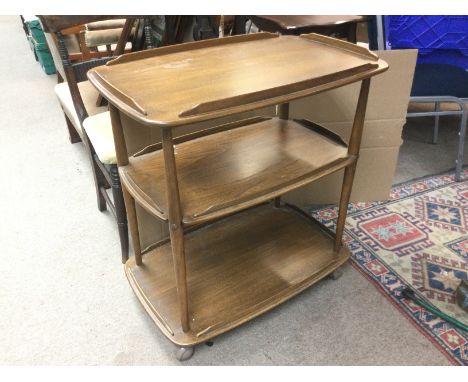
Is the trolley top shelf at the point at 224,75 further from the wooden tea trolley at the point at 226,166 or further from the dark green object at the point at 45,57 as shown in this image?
the dark green object at the point at 45,57

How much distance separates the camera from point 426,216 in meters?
1.71

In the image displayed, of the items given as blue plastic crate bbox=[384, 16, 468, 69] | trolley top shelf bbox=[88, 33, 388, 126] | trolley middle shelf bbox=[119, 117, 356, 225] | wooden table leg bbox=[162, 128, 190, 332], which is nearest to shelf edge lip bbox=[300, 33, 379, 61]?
trolley top shelf bbox=[88, 33, 388, 126]

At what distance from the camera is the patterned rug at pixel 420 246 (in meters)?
1.28

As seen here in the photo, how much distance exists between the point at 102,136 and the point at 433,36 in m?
1.77

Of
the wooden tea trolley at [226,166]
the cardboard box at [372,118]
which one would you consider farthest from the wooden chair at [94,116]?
the cardboard box at [372,118]

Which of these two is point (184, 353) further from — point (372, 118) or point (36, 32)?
point (36, 32)

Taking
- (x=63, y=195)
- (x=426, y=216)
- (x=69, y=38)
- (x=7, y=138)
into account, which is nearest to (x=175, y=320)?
(x=63, y=195)

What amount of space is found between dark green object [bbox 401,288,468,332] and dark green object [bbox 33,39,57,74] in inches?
128

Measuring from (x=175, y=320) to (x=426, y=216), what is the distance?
1146 millimetres

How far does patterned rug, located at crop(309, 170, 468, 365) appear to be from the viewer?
1.28 meters

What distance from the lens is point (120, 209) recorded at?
4.66 ft

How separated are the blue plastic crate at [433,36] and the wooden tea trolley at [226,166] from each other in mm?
1106

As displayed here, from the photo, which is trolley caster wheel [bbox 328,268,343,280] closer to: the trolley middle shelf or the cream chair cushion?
the trolley middle shelf

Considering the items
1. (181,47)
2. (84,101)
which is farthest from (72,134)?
(181,47)
